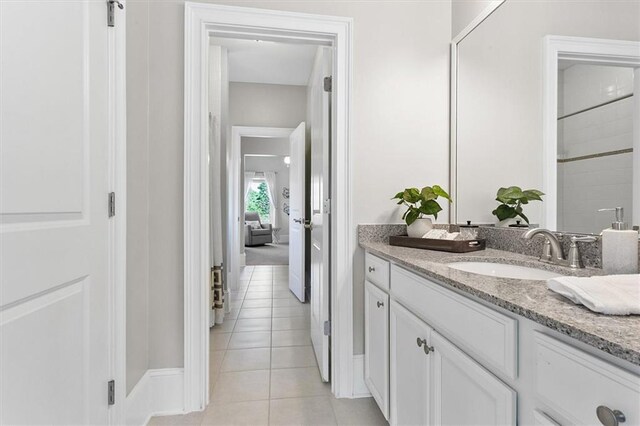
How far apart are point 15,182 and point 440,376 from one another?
1295 millimetres

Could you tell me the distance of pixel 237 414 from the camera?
63.9 inches

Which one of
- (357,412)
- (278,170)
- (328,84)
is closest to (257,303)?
(357,412)

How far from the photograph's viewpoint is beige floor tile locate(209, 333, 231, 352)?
237 centimetres

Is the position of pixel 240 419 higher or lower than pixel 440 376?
lower

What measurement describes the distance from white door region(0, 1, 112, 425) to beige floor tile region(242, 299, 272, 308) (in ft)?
7.27

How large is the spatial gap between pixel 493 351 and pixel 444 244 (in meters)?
0.79

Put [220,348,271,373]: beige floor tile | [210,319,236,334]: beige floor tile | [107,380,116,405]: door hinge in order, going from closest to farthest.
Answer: [107,380,116,405]: door hinge < [220,348,271,373]: beige floor tile < [210,319,236,334]: beige floor tile

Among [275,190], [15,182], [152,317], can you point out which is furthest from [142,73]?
[275,190]

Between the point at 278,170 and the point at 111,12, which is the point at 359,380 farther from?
the point at 278,170

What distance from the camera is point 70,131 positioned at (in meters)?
1.00

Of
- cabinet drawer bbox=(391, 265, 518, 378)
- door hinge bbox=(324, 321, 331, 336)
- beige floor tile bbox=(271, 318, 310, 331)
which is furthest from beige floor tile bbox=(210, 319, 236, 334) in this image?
cabinet drawer bbox=(391, 265, 518, 378)

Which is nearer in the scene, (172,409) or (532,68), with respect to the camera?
(532,68)

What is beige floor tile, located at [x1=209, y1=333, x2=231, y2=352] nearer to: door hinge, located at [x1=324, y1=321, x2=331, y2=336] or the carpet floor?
door hinge, located at [x1=324, y1=321, x2=331, y2=336]

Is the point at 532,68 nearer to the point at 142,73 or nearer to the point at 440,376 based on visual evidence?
the point at 440,376
